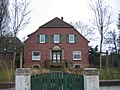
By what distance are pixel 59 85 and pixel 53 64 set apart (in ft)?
108

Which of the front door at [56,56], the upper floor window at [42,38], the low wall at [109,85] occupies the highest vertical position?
the upper floor window at [42,38]

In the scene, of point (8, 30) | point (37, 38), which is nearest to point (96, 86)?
point (8, 30)

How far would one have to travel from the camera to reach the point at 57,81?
976 centimetres

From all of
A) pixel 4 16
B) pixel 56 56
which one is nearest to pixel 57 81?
pixel 4 16

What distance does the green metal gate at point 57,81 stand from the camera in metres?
9.66

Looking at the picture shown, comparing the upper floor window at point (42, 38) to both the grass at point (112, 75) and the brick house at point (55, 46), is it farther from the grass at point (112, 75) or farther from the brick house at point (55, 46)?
the grass at point (112, 75)

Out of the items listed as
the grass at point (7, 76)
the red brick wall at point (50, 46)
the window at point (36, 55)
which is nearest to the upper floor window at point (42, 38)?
the red brick wall at point (50, 46)

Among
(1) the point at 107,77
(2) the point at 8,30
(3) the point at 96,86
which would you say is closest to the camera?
(3) the point at 96,86

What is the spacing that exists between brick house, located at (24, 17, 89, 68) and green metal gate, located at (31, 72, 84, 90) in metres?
33.8

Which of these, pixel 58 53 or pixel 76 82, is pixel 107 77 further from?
pixel 58 53

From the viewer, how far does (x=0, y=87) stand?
391 inches

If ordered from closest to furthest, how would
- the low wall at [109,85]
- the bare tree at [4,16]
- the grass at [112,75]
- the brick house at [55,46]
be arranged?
the low wall at [109,85] < the grass at [112,75] < the bare tree at [4,16] < the brick house at [55,46]

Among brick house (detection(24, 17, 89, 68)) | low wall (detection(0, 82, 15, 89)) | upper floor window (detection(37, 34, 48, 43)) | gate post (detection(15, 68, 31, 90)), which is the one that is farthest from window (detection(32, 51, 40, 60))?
gate post (detection(15, 68, 31, 90))

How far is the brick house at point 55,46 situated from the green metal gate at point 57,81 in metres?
33.8
